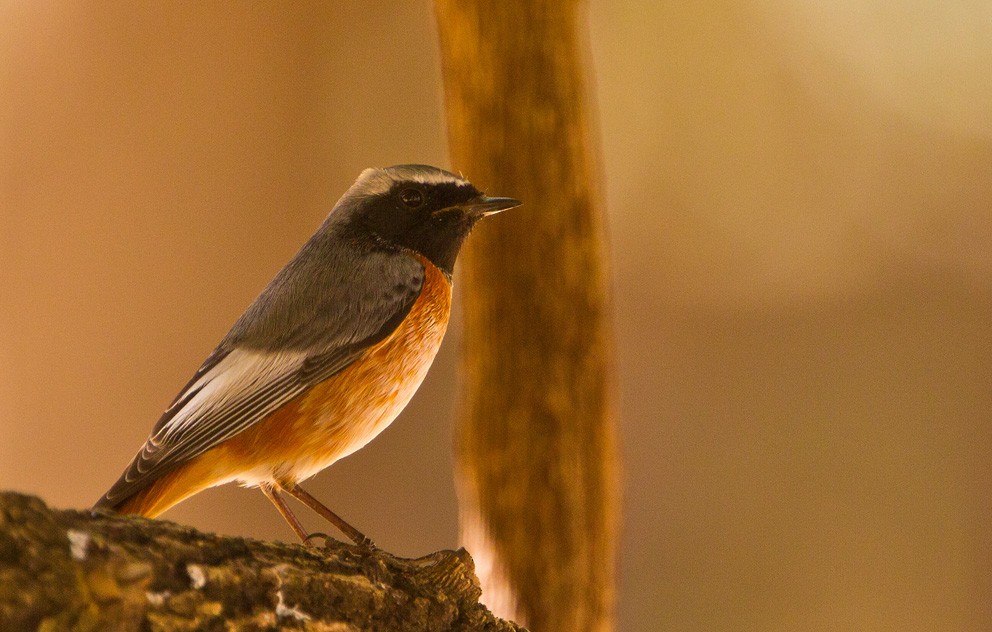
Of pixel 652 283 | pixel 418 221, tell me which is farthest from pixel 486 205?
pixel 652 283

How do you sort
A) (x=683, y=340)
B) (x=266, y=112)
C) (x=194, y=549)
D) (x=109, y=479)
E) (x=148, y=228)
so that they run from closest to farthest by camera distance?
(x=194, y=549)
(x=109, y=479)
(x=148, y=228)
(x=266, y=112)
(x=683, y=340)

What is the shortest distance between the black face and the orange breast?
46cm

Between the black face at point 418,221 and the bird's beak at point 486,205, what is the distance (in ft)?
0.25

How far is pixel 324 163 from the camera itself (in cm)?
631

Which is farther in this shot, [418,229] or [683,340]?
[683,340]

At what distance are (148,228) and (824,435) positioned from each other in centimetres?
455

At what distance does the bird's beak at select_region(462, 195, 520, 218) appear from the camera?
11.0 feet

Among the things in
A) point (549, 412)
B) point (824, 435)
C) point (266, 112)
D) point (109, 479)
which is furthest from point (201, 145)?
point (824, 435)

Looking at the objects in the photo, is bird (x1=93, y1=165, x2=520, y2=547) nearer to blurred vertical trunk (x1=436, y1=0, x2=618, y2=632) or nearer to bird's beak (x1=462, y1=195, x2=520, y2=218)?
bird's beak (x1=462, y1=195, x2=520, y2=218)

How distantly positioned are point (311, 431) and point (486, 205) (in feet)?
3.30

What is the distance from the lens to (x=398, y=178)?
3549mm

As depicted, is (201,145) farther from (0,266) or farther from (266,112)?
(0,266)

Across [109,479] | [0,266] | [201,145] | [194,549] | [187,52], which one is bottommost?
[109,479]

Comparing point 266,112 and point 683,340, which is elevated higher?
point 266,112
